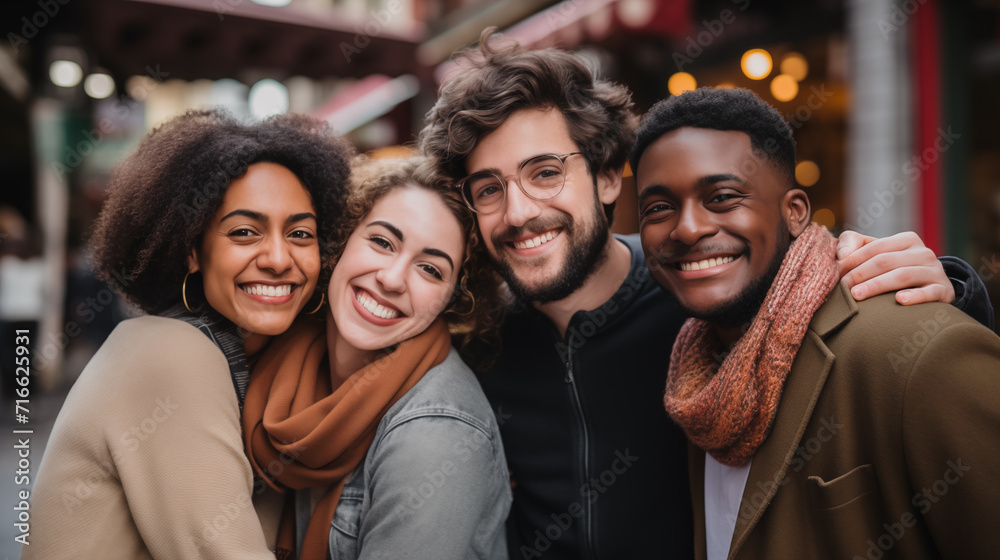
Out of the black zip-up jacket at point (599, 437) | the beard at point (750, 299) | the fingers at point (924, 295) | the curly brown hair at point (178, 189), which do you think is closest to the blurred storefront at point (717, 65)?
the curly brown hair at point (178, 189)

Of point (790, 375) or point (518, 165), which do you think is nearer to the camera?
point (790, 375)

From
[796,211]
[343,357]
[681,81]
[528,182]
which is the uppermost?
[681,81]

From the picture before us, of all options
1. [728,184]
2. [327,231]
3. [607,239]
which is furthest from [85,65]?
[728,184]

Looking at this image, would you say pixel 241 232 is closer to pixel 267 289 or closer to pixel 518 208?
pixel 267 289

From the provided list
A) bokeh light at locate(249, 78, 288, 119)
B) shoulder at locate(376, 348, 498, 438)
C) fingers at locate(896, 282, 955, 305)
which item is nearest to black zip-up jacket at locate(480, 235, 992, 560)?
shoulder at locate(376, 348, 498, 438)

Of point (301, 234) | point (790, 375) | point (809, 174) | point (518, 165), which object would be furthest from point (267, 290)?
point (809, 174)

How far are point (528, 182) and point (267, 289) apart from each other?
3.53ft

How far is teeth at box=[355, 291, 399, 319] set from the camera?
241 cm

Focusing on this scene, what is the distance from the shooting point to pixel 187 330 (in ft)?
7.15

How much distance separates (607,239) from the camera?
2.75 metres

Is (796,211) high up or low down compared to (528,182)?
down

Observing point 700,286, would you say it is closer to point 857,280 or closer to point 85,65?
point 857,280

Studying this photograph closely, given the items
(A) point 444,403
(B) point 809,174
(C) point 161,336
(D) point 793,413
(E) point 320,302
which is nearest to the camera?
(D) point 793,413

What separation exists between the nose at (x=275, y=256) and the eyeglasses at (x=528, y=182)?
746 millimetres
